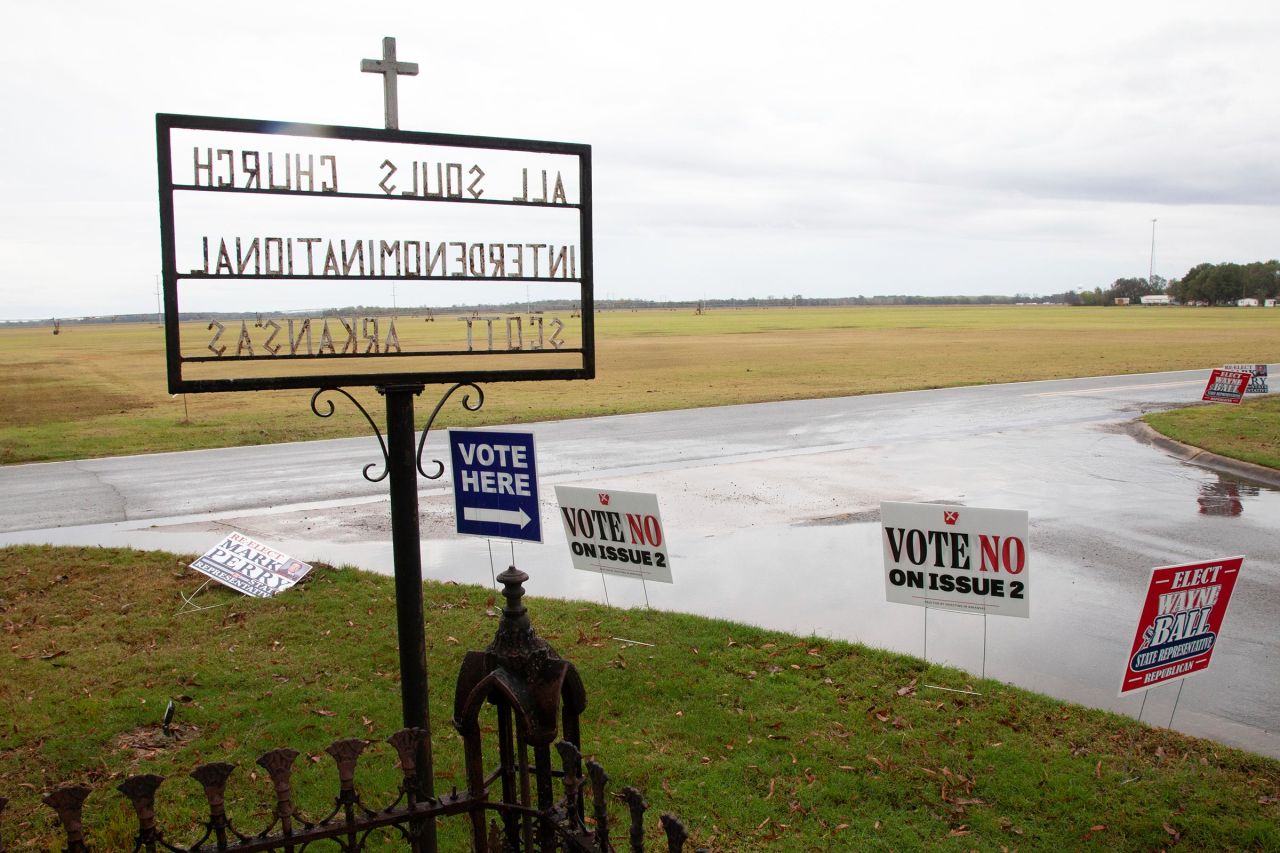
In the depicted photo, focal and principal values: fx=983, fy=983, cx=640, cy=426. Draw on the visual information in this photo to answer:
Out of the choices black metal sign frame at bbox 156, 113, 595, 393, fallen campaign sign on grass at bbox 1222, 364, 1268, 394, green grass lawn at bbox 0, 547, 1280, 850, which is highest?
black metal sign frame at bbox 156, 113, 595, 393

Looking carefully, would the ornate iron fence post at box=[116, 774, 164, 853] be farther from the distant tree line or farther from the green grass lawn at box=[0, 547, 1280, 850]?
the distant tree line

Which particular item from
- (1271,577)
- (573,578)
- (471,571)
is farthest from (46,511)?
(1271,577)

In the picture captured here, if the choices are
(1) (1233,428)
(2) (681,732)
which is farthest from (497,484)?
(1) (1233,428)

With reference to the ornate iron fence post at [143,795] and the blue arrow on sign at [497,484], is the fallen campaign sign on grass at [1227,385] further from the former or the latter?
the ornate iron fence post at [143,795]

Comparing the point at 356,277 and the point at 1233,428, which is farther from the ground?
the point at 356,277

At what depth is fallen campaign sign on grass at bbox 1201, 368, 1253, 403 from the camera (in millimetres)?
21609

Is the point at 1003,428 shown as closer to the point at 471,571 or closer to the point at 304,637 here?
the point at 471,571

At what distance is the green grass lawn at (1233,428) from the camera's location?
53.3 feet

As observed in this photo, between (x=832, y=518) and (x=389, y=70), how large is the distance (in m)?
8.76

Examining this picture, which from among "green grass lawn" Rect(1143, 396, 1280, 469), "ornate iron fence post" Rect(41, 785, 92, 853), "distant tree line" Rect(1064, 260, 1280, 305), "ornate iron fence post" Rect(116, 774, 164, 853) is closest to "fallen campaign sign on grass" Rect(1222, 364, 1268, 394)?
"green grass lawn" Rect(1143, 396, 1280, 469)

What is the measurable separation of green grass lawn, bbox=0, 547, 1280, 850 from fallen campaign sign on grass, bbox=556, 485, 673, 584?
1.44ft

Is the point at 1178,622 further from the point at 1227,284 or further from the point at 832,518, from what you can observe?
the point at 1227,284

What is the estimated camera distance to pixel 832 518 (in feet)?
39.3

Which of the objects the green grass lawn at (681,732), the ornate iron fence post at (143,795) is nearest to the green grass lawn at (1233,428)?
the green grass lawn at (681,732)
